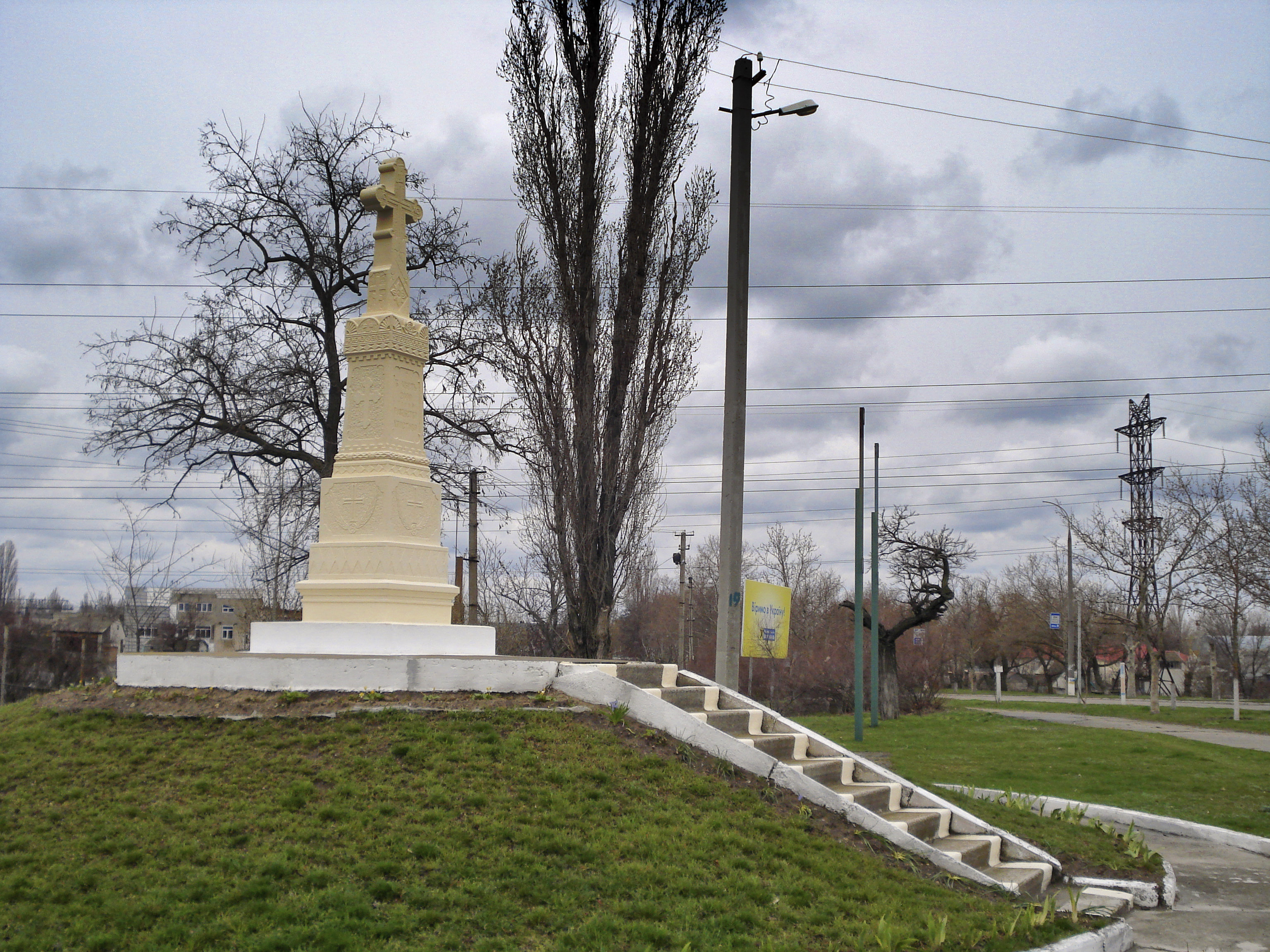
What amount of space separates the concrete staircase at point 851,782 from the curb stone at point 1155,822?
9.41ft

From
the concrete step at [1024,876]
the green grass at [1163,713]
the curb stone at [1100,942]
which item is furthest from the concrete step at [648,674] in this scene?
the green grass at [1163,713]

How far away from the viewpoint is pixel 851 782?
8750 millimetres

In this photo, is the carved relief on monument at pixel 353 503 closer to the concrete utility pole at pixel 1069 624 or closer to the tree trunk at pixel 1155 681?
the tree trunk at pixel 1155 681

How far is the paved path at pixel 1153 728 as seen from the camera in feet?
74.2

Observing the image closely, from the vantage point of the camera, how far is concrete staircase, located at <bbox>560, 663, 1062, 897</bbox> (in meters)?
7.77

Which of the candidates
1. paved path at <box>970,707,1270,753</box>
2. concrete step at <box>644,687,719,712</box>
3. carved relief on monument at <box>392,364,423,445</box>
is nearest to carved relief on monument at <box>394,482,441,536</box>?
carved relief on monument at <box>392,364,423,445</box>

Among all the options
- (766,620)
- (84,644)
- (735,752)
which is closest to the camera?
(735,752)

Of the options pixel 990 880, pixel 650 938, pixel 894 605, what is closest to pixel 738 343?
pixel 990 880

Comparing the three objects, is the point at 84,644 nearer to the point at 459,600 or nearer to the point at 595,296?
the point at 459,600

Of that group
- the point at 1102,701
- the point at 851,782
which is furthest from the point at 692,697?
the point at 1102,701

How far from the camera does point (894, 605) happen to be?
64.0 metres

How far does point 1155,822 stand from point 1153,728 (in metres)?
16.6

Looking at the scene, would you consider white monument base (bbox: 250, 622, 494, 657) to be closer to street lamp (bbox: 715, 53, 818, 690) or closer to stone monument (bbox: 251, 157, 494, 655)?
stone monument (bbox: 251, 157, 494, 655)

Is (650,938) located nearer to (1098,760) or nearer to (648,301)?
(648,301)
